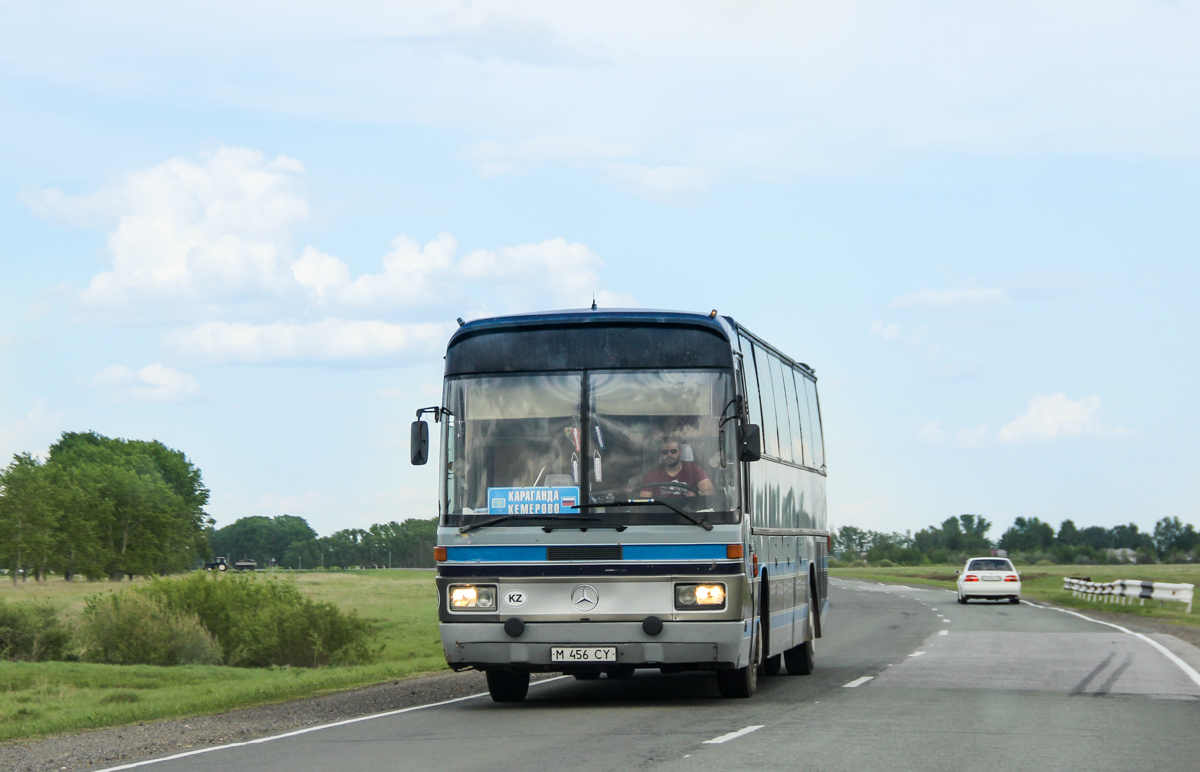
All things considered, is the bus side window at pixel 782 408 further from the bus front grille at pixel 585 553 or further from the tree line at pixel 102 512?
the tree line at pixel 102 512

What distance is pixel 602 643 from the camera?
13.2m

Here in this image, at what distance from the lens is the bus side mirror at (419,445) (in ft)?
43.0

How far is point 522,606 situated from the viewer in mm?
13383

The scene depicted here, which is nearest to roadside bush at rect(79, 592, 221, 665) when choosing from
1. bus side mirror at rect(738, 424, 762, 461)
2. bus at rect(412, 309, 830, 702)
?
bus at rect(412, 309, 830, 702)

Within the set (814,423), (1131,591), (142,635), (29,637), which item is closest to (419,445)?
(814,423)

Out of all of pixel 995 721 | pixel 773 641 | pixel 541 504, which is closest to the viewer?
pixel 995 721

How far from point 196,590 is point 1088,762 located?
29967mm

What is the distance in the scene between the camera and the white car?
44719 mm

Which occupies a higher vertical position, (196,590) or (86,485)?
(86,485)

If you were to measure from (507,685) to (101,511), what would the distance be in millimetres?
87986

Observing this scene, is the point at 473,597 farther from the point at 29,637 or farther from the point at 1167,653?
the point at 29,637

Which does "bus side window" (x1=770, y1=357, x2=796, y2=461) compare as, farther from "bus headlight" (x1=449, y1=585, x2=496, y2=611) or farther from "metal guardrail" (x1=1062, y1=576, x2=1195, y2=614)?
"metal guardrail" (x1=1062, y1=576, x2=1195, y2=614)

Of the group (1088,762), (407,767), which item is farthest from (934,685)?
(407,767)

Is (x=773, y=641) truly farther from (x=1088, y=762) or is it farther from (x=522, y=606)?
(x=1088, y=762)
